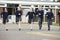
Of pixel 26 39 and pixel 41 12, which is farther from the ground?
pixel 41 12

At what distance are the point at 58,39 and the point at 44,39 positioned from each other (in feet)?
2.68

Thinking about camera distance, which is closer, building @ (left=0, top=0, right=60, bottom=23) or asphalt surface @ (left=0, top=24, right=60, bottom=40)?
asphalt surface @ (left=0, top=24, right=60, bottom=40)

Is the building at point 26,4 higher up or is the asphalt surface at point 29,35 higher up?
the building at point 26,4

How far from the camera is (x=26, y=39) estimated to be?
44.3ft

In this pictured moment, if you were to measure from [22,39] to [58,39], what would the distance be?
199 centimetres

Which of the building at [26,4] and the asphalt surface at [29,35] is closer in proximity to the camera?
the asphalt surface at [29,35]

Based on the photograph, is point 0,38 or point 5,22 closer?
point 0,38

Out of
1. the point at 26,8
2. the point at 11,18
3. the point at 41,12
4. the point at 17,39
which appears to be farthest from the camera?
the point at 26,8

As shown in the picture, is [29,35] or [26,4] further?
[26,4]

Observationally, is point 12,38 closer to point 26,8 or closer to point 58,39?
point 58,39

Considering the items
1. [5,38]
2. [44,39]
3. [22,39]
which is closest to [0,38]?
[5,38]

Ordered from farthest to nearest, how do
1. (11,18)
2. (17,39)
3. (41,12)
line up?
(11,18)
(41,12)
(17,39)

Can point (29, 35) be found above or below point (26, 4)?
below

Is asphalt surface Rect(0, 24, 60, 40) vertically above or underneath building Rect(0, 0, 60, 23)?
underneath
